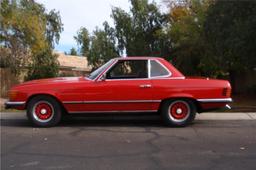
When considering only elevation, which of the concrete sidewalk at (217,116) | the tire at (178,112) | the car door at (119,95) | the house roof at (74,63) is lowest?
the concrete sidewalk at (217,116)

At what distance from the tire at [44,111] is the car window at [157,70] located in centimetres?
224

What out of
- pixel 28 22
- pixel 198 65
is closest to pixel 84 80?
pixel 28 22

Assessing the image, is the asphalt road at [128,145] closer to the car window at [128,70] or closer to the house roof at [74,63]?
the car window at [128,70]

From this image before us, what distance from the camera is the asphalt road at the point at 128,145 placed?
8109 millimetres

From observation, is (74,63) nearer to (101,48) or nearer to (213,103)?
(101,48)

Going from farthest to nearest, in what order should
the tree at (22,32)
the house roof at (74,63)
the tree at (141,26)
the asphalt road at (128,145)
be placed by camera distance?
the house roof at (74,63), the tree at (141,26), the tree at (22,32), the asphalt road at (128,145)

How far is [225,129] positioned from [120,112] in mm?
2324

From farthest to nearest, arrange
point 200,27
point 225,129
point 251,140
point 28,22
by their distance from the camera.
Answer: point 200,27 → point 28,22 → point 225,129 → point 251,140

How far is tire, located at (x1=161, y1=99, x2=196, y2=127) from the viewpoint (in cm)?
1175

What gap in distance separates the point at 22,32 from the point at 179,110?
17.3m

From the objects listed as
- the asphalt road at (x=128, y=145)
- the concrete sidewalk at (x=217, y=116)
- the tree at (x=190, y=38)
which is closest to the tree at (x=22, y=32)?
the tree at (x=190, y=38)

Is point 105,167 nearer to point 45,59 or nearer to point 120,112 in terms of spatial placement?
point 120,112

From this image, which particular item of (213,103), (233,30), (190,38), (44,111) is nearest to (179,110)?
(213,103)

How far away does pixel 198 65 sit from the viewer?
32906 millimetres
